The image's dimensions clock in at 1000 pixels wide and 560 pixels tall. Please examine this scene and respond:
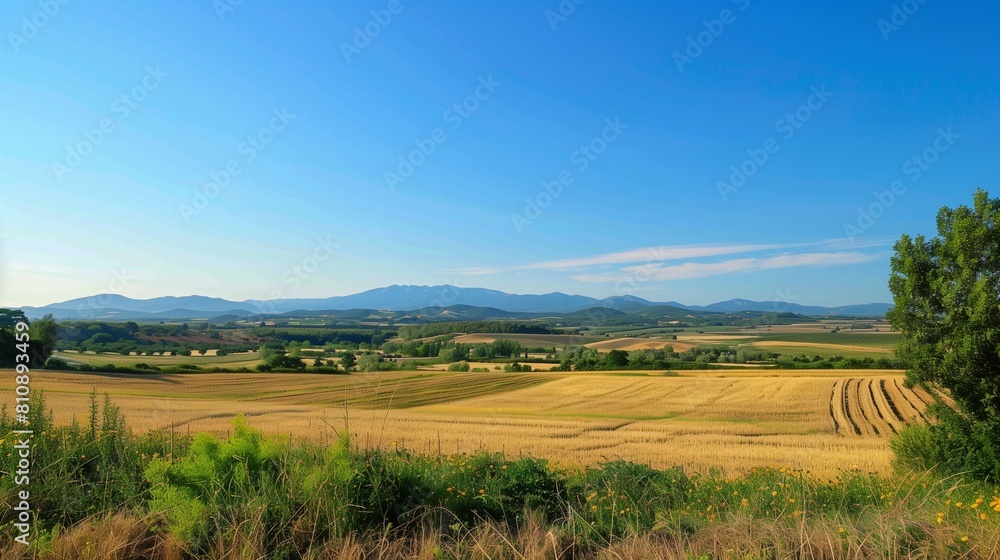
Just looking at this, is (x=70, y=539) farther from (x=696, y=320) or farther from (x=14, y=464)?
(x=696, y=320)

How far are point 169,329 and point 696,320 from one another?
104357 millimetres

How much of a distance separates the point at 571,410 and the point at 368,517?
1258 inches

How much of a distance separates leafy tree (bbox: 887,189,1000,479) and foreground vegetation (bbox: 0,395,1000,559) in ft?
20.7

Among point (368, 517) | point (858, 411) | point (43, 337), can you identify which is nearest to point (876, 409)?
point (858, 411)

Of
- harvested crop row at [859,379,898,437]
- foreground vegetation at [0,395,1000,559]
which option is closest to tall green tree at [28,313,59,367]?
foreground vegetation at [0,395,1000,559]

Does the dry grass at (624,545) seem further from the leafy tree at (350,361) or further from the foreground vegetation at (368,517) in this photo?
the leafy tree at (350,361)

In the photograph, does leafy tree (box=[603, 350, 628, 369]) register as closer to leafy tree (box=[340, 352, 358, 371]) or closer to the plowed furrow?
the plowed furrow

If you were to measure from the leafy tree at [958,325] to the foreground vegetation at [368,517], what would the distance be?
6.30 m

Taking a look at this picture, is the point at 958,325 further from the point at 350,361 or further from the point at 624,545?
the point at 350,361

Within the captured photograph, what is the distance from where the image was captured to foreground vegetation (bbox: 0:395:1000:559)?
12.4 ft

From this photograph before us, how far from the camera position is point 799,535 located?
3.81m

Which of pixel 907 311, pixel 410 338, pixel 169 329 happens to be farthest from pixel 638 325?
pixel 907 311

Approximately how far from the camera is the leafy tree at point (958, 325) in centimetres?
1006

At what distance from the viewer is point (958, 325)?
34.3 feet
